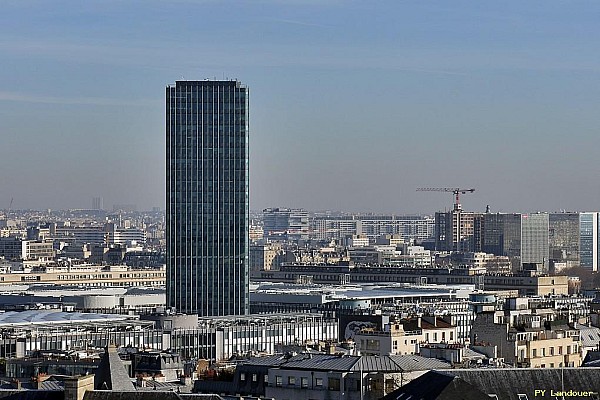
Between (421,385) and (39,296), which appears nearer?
(421,385)

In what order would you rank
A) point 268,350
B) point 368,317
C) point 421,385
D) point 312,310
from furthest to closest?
point 312,310 → point 368,317 → point 268,350 → point 421,385

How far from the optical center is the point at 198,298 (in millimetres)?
142625

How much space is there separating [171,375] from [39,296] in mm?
81174

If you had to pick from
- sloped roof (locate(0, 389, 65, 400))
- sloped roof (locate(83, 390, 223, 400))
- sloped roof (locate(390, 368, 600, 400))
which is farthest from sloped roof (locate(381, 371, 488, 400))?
sloped roof (locate(0, 389, 65, 400))

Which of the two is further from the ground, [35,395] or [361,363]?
[361,363]

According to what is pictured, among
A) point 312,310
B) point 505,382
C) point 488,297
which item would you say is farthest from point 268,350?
point 505,382

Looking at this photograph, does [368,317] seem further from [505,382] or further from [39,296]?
[505,382]

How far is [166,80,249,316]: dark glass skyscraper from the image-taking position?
468ft

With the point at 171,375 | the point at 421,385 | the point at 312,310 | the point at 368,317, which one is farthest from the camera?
the point at 312,310

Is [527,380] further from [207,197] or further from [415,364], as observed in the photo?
[207,197]

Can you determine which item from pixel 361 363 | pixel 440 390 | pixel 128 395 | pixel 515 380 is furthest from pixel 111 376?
pixel 515 380

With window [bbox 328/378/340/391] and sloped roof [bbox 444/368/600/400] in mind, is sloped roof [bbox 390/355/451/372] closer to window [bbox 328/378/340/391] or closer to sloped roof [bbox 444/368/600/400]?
window [bbox 328/378/340/391]

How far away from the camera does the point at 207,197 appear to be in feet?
473

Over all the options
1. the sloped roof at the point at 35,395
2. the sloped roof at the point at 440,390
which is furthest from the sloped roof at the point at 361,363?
the sloped roof at the point at 35,395
